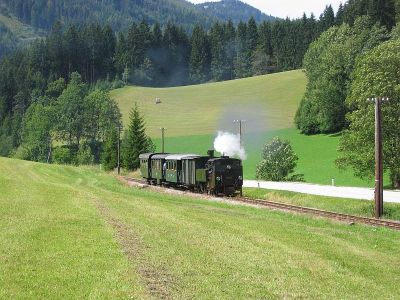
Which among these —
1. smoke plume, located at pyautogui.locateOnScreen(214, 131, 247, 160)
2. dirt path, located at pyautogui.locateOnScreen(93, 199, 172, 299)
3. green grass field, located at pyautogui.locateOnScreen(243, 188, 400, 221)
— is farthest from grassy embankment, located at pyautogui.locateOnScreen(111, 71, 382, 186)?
dirt path, located at pyautogui.locateOnScreen(93, 199, 172, 299)

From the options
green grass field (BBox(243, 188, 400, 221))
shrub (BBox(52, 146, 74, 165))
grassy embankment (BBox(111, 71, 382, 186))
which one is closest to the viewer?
green grass field (BBox(243, 188, 400, 221))

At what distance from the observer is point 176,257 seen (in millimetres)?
14250

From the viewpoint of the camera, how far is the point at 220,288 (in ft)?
38.5

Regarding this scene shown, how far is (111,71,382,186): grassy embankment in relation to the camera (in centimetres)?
7744

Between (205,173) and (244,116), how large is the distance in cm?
7134

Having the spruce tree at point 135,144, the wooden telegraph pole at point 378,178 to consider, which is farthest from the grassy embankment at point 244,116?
the wooden telegraph pole at point 378,178

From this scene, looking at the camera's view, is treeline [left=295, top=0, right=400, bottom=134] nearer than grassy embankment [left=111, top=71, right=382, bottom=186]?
No

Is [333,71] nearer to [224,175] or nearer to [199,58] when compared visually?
[224,175]

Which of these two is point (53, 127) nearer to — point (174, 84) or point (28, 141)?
point (28, 141)

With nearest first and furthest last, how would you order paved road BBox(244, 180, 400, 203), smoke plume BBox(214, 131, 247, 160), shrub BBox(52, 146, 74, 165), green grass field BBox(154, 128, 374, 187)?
paved road BBox(244, 180, 400, 203)
green grass field BBox(154, 128, 374, 187)
smoke plume BBox(214, 131, 247, 160)
shrub BBox(52, 146, 74, 165)

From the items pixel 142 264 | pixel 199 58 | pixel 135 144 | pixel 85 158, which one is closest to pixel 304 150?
pixel 135 144

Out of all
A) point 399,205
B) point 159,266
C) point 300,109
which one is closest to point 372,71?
point 399,205

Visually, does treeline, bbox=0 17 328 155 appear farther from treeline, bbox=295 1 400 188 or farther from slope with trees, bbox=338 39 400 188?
slope with trees, bbox=338 39 400 188

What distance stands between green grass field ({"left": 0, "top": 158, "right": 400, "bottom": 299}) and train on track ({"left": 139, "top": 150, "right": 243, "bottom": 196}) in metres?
17.5
